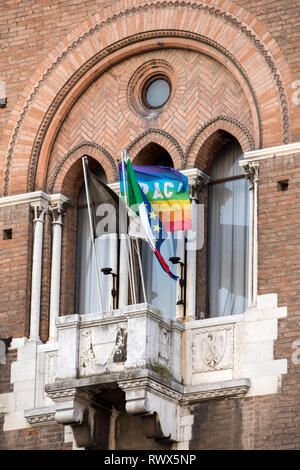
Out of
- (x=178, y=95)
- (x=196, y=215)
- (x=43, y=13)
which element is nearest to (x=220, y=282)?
(x=196, y=215)

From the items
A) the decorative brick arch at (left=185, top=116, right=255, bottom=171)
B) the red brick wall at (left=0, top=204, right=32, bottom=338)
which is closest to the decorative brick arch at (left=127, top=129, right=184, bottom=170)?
the decorative brick arch at (left=185, top=116, right=255, bottom=171)

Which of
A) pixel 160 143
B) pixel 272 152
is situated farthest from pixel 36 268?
pixel 272 152

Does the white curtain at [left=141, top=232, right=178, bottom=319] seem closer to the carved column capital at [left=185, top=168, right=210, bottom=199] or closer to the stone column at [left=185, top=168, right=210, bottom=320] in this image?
the stone column at [left=185, top=168, right=210, bottom=320]

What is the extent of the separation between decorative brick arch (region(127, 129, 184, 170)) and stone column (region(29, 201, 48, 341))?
1.79 metres

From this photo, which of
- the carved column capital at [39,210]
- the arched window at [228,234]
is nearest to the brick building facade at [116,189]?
the carved column capital at [39,210]

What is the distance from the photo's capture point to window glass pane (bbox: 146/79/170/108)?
3388 centimetres

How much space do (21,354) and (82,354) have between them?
1925 mm

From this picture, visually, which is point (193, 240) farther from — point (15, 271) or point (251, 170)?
point (15, 271)

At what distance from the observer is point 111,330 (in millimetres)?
31375

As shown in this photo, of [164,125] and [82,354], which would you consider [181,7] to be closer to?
[164,125]

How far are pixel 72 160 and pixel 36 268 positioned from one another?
1.98 m

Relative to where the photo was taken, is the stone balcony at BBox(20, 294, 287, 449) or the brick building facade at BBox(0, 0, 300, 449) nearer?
the stone balcony at BBox(20, 294, 287, 449)

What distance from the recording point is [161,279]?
109ft
